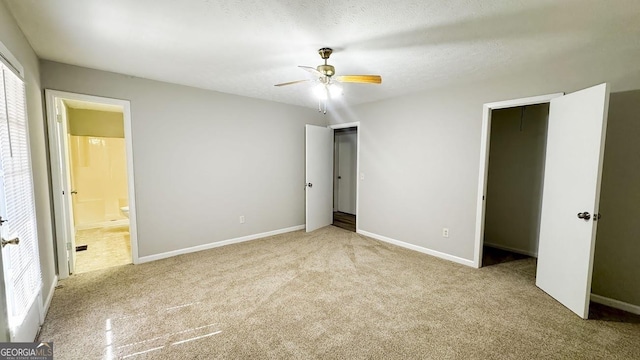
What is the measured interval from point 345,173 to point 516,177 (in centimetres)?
334

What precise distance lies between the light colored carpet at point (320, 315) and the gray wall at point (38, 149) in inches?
15.0

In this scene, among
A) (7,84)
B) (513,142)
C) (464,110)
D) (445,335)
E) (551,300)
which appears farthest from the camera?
(513,142)

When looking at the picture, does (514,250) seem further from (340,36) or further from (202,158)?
(202,158)

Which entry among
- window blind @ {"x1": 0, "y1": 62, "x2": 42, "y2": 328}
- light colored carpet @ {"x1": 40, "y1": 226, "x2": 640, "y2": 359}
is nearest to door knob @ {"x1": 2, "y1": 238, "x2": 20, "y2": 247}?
window blind @ {"x1": 0, "y1": 62, "x2": 42, "y2": 328}

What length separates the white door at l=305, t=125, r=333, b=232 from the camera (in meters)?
4.66

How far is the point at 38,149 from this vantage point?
235 cm

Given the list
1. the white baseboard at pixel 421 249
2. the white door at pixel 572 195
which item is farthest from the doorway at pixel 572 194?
the white baseboard at pixel 421 249

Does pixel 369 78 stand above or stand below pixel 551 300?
above

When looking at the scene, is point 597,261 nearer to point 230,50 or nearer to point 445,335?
point 445,335

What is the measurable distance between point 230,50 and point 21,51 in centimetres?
155

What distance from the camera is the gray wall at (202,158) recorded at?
125 inches

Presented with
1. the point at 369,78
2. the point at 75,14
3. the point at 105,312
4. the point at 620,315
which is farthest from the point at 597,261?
the point at 75,14

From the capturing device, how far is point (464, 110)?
3.24m

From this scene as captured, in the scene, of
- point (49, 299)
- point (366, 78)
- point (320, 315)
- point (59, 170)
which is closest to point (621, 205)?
point (366, 78)
